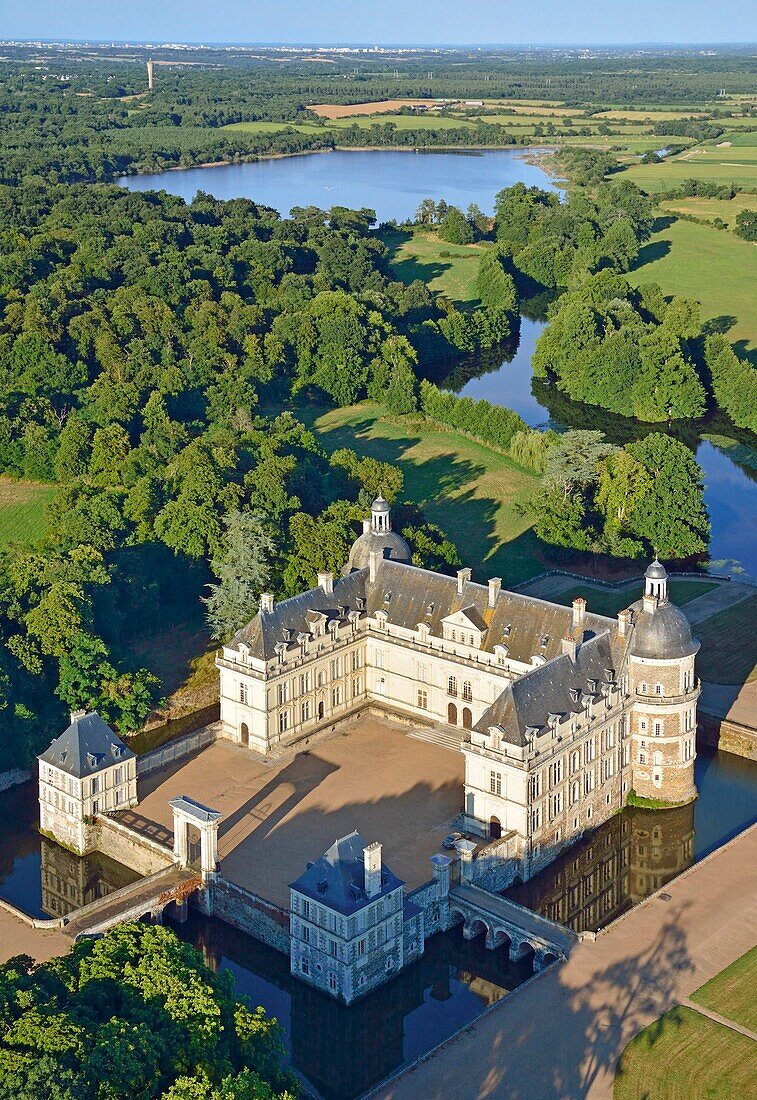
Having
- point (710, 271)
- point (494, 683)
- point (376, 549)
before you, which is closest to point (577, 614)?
point (494, 683)

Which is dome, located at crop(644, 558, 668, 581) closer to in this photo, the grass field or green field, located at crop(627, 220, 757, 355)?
the grass field

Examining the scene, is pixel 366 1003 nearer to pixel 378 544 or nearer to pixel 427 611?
pixel 427 611

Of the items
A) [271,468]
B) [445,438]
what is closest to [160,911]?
[271,468]

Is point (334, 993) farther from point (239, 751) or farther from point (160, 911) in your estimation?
point (239, 751)

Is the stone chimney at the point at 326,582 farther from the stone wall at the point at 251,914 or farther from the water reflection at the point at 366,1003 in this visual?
the water reflection at the point at 366,1003

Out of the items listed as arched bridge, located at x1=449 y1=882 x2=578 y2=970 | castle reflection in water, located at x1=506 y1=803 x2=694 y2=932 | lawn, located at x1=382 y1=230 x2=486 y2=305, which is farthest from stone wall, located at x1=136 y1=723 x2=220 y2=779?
lawn, located at x1=382 y1=230 x2=486 y2=305

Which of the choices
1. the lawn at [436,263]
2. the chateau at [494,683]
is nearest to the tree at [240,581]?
the chateau at [494,683]
